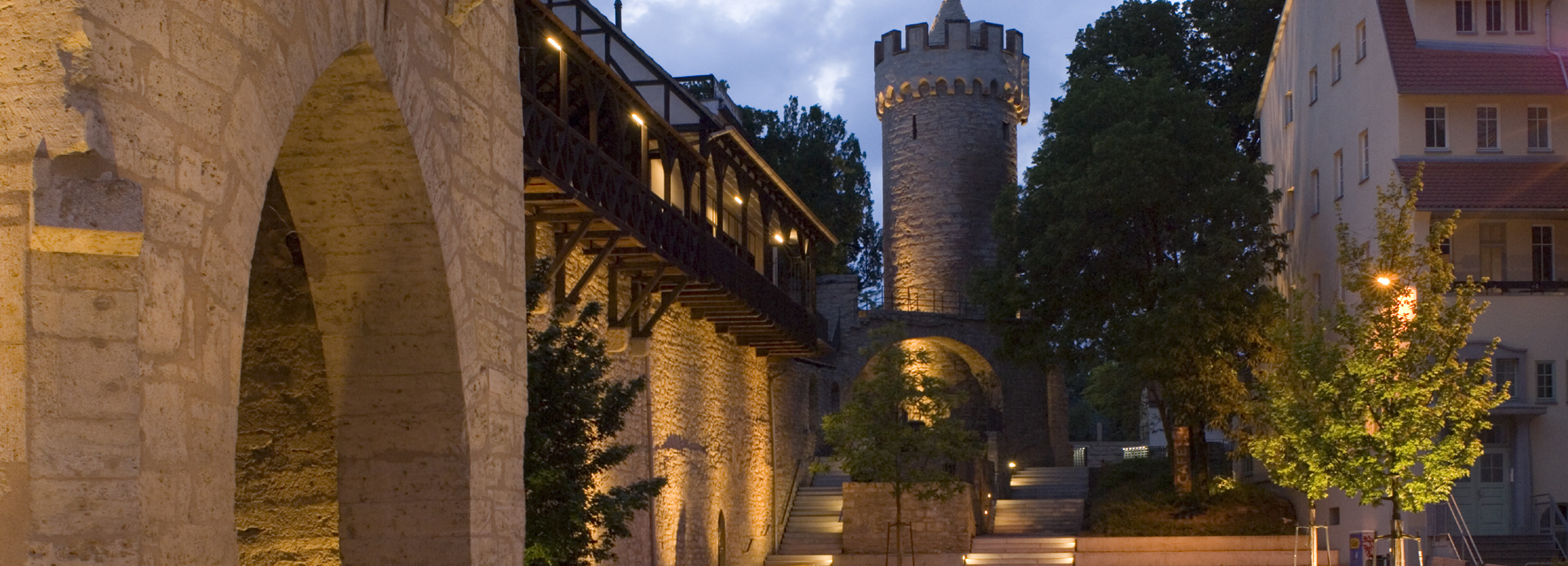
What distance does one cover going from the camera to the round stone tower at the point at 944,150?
51.8 metres

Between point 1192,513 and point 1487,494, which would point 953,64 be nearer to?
point 1192,513

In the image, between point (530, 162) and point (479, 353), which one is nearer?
point (479, 353)

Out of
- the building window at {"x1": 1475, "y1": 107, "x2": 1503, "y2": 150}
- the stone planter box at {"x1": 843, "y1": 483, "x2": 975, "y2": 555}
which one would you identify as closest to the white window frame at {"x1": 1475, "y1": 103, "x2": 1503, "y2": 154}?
the building window at {"x1": 1475, "y1": 107, "x2": 1503, "y2": 150}

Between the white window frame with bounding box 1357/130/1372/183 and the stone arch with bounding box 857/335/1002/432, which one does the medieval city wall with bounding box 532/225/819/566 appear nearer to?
the stone arch with bounding box 857/335/1002/432

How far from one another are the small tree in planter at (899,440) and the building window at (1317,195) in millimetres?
8149

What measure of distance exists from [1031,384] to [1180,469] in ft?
50.7

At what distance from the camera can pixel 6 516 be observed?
3984 mm

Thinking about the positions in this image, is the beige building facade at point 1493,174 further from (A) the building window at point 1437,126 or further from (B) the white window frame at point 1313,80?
(B) the white window frame at point 1313,80

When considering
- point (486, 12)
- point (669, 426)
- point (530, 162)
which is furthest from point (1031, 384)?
point (486, 12)

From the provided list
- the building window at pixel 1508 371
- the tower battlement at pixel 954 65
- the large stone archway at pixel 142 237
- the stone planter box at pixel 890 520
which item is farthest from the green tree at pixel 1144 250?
the large stone archway at pixel 142 237

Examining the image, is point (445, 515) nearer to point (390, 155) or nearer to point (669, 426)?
point (390, 155)

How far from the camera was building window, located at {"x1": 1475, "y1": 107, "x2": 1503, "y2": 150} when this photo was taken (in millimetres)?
28781

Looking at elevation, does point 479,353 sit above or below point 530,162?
below

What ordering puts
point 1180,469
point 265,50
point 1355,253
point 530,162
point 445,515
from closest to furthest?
point 265,50
point 445,515
point 530,162
point 1355,253
point 1180,469
